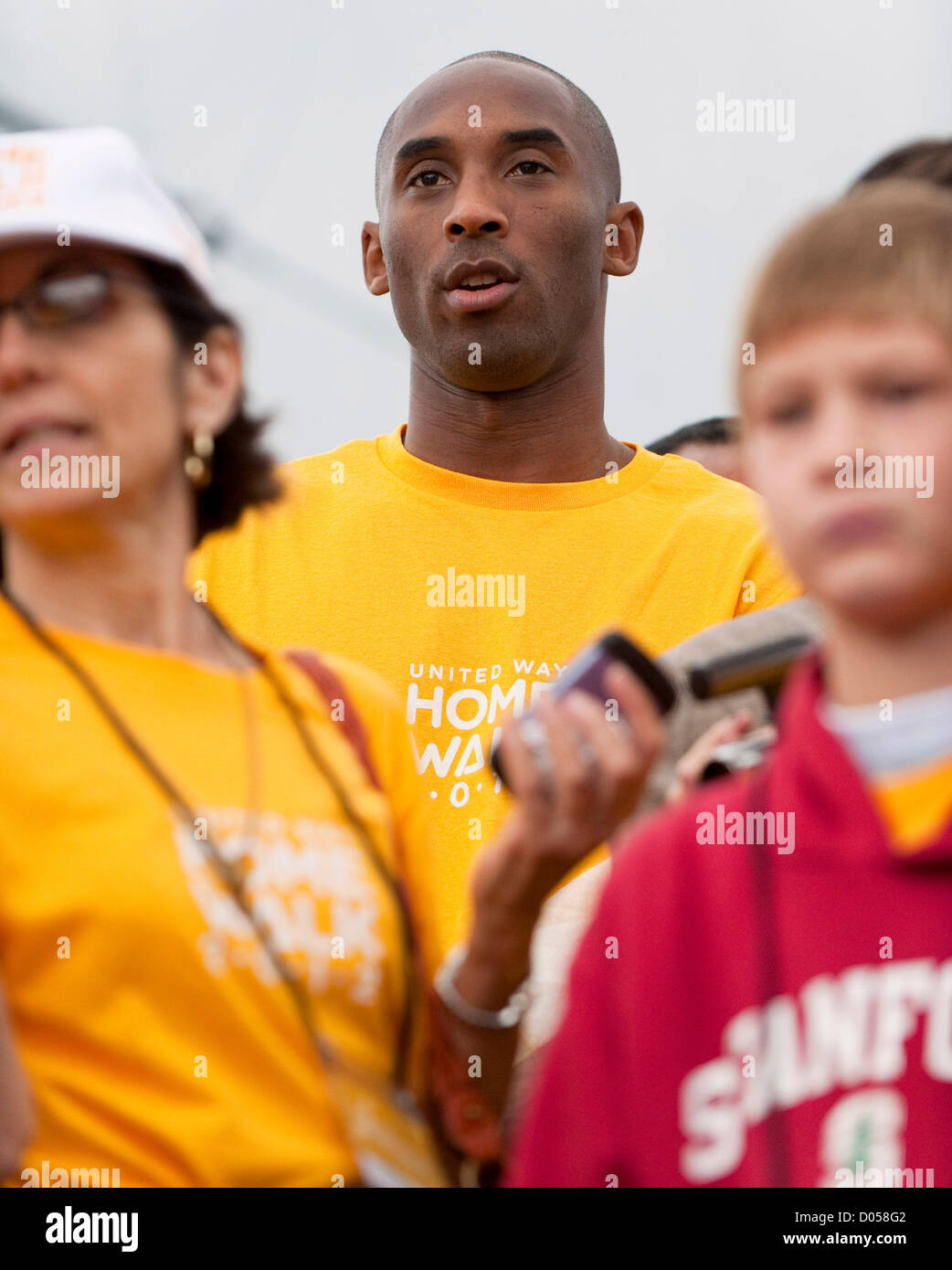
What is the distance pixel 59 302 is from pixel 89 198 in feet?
0.33

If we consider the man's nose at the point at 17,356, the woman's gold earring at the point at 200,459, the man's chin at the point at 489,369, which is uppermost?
the man's chin at the point at 489,369

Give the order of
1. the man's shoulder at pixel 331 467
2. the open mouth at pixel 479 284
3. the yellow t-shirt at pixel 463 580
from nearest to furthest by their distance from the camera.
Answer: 1. the yellow t-shirt at pixel 463 580
2. the man's shoulder at pixel 331 467
3. the open mouth at pixel 479 284

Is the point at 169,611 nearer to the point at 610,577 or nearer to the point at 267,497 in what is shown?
the point at 267,497

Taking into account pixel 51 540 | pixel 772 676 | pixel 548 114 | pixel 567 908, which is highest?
pixel 548 114

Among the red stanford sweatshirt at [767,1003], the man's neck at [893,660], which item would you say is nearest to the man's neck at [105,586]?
the red stanford sweatshirt at [767,1003]

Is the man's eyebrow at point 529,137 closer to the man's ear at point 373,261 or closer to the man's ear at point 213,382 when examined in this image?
the man's ear at point 373,261

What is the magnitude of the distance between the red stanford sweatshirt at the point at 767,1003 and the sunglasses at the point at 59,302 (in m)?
0.67

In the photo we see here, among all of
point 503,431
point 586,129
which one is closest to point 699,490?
point 503,431

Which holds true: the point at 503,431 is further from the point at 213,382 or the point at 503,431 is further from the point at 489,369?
the point at 213,382

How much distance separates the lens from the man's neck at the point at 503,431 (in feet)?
7.43

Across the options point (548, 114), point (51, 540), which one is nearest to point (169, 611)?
point (51, 540)

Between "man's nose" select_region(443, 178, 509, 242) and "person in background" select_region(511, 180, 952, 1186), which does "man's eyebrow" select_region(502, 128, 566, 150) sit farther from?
"person in background" select_region(511, 180, 952, 1186)

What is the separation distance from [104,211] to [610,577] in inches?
28.8

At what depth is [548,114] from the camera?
248 centimetres
